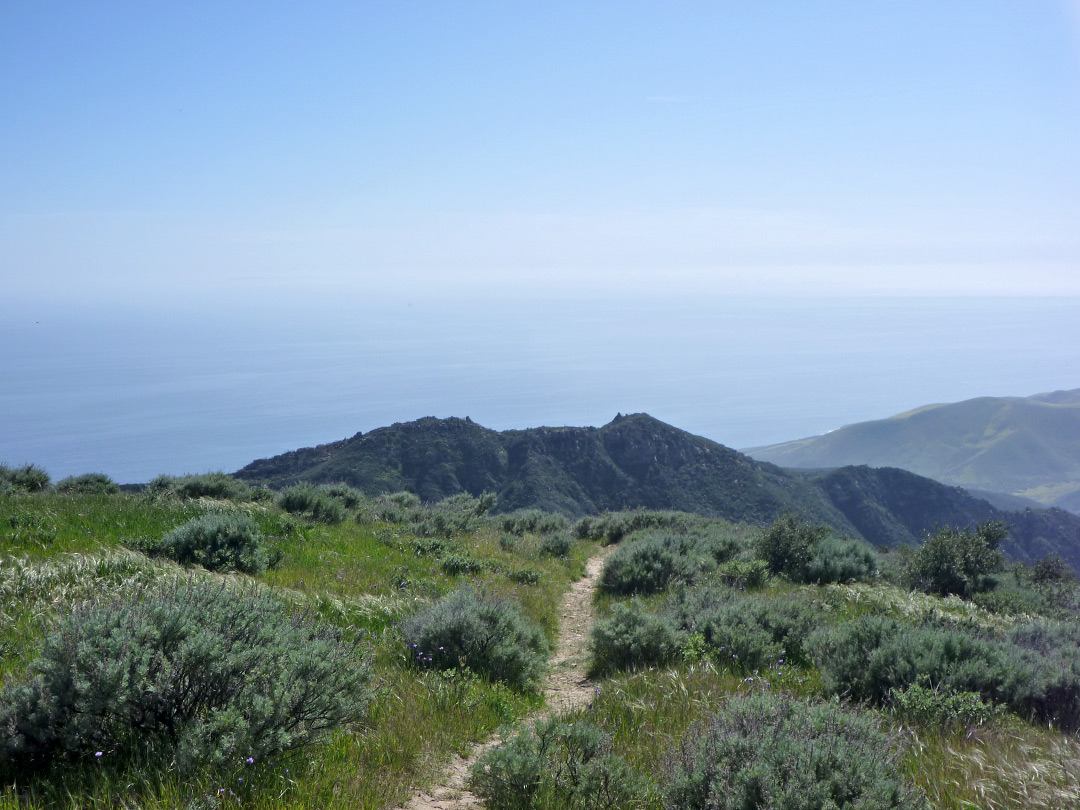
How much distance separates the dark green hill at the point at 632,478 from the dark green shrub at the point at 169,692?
130 ft

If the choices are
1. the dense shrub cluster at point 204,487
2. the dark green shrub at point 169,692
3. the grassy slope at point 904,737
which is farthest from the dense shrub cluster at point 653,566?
the dense shrub cluster at point 204,487

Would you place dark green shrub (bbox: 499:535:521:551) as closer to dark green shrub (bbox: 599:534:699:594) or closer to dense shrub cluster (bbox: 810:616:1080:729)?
dark green shrub (bbox: 599:534:699:594)

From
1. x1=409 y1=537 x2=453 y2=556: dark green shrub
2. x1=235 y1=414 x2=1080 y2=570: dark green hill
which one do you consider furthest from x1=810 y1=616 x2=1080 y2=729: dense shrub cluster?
x1=235 y1=414 x2=1080 y2=570: dark green hill

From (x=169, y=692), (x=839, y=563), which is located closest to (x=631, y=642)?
(x=169, y=692)

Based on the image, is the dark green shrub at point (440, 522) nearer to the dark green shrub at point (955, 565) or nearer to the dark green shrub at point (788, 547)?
the dark green shrub at point (788, 547)

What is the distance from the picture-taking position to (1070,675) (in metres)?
5.00

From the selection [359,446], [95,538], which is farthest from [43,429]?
[95,538]

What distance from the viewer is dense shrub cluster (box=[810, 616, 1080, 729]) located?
4895 mm

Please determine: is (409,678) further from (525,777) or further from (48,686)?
(48,686)

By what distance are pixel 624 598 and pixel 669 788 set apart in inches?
278

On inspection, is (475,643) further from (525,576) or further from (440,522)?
(440,522)

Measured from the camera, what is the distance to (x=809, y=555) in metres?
11.7

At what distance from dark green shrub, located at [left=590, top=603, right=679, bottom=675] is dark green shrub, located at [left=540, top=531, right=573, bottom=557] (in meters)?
7.85

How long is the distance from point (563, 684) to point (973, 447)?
528ft
